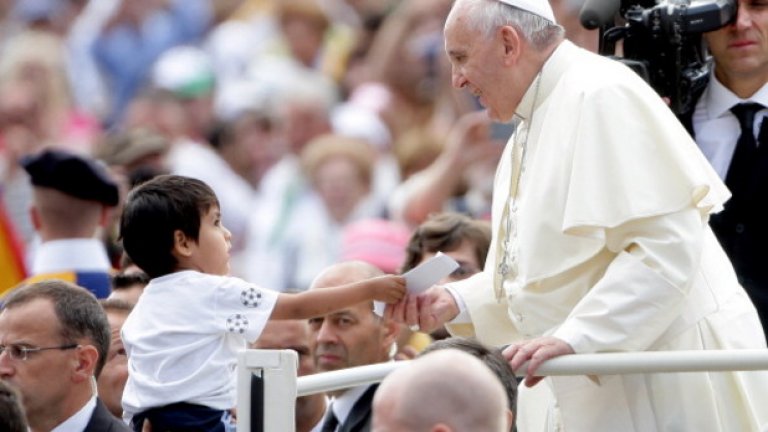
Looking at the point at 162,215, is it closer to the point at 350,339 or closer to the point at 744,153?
the point at 350,339

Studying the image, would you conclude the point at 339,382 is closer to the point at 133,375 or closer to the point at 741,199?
the point at 133,375

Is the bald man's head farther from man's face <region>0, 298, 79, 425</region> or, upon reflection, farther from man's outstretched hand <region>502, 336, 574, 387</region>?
man's face <region>0, 298, 79, 425</region>

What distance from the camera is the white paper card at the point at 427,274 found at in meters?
6.65

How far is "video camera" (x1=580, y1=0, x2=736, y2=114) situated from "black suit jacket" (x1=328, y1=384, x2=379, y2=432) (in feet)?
4.81

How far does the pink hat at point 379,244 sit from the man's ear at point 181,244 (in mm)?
2983

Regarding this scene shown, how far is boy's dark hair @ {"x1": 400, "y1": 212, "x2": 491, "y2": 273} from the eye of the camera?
8398 millimetres

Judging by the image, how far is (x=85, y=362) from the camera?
6836 mm

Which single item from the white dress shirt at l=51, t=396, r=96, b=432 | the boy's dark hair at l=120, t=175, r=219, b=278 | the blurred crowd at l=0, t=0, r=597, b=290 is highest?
the boy's dark hair at l=120, t=175, r=219, b=278

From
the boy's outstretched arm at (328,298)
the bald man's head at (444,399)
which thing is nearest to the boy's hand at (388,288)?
the boy's outstretched arm at (328,298)

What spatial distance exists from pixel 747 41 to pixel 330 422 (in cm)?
201

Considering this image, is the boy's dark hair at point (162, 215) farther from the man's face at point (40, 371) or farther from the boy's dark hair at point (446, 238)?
the boy's dark hair at point (446, 238)

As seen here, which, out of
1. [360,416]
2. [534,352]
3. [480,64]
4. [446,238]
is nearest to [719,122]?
[446,238]

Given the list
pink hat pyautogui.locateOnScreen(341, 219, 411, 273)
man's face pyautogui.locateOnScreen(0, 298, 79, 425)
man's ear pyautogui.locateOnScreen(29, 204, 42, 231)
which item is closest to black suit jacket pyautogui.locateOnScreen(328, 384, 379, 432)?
man's face pyautogui.locateOnScreen(0, 298, 79, 425)

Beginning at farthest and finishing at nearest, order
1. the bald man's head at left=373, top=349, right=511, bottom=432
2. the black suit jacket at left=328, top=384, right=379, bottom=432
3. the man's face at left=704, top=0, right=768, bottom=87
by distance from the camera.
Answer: the man's face at left=704, top=0, right=768, bottom=87 → the black suit jacket at left=328, top=384, right=379, bottom=432 → the bald man's head at left=373, top=349, right=511, bottom=432
